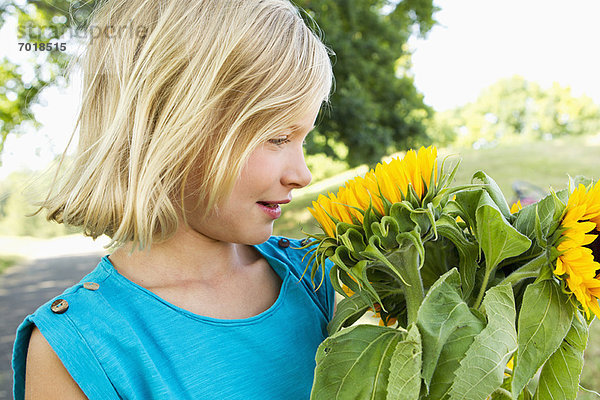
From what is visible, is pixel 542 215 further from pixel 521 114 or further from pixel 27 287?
pixel 521 114

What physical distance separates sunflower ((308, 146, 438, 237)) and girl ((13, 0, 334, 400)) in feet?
0.72

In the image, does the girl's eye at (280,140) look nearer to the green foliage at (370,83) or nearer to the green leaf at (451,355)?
the green leaf at (451,355)

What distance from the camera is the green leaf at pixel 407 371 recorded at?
24.4 inches

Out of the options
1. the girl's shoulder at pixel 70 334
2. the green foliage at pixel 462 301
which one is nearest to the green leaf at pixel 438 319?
the green foliage at pixel 462 301

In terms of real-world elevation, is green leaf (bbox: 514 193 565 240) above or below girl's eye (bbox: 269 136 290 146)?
below

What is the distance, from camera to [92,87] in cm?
106

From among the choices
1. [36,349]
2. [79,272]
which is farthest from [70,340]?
[79,272]

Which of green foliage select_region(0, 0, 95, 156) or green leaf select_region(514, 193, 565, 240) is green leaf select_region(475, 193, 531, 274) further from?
green foliage select_region(0, 0, 95, 156)

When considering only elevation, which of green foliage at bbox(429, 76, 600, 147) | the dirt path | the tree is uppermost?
the tree

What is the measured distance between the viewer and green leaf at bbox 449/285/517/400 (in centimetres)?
60

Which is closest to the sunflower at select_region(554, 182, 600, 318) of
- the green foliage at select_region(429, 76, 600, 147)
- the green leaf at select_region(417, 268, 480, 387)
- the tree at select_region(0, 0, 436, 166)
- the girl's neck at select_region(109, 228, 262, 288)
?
the green leaf at select_region(417, 268, 480, 387)

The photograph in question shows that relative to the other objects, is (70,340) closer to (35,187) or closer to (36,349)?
(36,349)

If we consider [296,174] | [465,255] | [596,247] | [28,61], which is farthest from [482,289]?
[28,61]

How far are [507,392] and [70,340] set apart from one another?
664 mm
